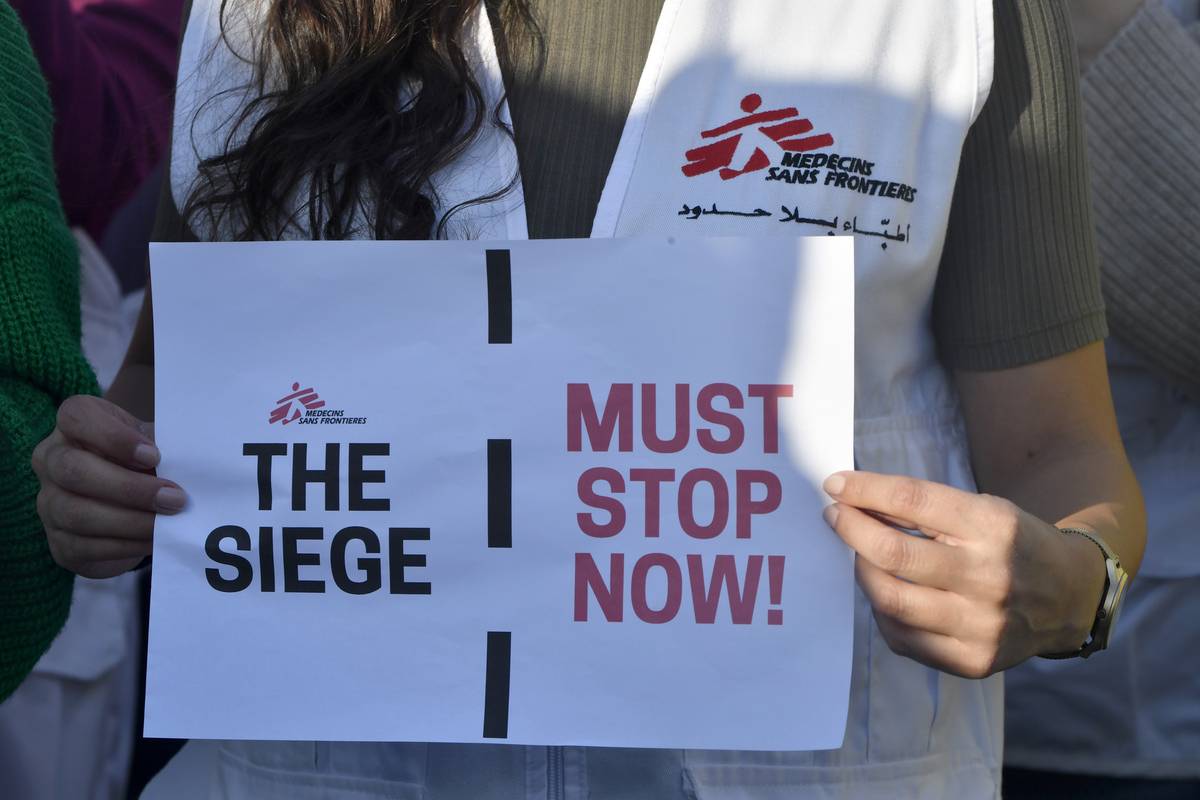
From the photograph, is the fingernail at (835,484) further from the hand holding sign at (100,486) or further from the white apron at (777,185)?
the hand holding sign at (100,486)

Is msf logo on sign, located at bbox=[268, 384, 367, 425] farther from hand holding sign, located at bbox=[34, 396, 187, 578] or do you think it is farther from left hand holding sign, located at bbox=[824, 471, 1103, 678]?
left hand holding sign, located at bbox=[824, 471, 1103, 678]

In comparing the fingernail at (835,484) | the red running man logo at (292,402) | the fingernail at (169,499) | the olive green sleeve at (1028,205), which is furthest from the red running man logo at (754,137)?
the fingernail at (169,499)

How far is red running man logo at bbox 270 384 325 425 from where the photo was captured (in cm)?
105

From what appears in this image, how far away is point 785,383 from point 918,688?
1.22 feet

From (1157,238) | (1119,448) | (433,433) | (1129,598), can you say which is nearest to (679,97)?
(433,433)

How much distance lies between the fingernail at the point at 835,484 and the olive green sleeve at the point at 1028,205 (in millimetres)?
262

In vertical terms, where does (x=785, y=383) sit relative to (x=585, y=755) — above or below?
above

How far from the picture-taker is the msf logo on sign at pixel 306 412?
1.05 meters

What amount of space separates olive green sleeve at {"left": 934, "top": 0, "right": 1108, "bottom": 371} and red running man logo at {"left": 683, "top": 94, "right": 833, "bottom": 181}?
A: 0.18m

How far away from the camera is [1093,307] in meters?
1.15

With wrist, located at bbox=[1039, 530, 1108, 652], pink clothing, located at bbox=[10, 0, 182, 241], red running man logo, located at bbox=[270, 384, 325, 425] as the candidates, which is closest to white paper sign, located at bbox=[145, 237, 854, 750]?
red running man logo, located at bbox=[270, 384, 325, 425]

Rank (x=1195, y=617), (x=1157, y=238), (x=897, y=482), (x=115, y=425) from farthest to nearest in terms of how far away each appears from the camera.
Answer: (x=1195, y=617)
(x=1157, y=238)
(x=115, y=425)
(x=897, y=482)

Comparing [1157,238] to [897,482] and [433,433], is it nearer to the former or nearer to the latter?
[897,482]

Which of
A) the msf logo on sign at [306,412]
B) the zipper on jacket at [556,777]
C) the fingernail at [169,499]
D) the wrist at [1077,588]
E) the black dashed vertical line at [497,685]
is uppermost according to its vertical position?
the msf logo on sign at [306,412]
